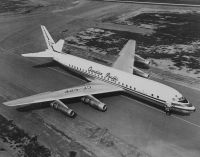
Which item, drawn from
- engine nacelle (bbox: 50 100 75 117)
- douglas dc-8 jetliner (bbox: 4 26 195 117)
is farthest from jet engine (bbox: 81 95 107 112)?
engine nacelle (bbox: 50 100 75 117)

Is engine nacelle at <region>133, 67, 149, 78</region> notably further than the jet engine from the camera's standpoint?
Yes

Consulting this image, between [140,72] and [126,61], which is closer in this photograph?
[140,72]

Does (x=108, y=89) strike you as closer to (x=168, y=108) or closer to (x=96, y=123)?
(x=96, y=123)

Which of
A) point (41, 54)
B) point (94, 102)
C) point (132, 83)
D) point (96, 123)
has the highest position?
point (41, 54)

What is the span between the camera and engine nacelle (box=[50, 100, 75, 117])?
130 feet

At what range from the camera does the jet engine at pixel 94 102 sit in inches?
1594

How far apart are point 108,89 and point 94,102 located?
12.2 ft

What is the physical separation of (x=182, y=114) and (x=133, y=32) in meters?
39.5

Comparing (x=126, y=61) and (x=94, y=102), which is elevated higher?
(x=126, y=61)

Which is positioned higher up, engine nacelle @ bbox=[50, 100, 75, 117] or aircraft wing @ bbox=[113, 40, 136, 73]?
aircraft wing @ bbox=[113, 40, 136, 73]

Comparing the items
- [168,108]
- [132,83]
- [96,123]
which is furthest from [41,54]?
[168,108]

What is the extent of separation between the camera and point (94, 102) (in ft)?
135

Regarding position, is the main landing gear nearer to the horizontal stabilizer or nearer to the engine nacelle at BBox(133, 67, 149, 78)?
the engine nacelle at BBox(133, 67, 149, 78)

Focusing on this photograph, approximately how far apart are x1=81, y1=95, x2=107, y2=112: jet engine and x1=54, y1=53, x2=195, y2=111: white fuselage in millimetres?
4639
